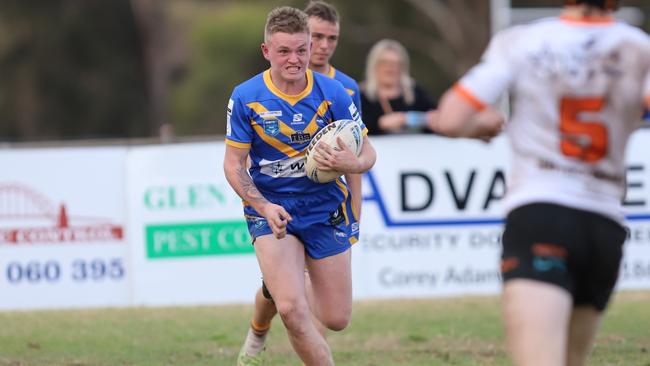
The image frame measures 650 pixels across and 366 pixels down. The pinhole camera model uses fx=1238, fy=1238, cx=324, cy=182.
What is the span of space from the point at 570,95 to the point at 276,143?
250cm

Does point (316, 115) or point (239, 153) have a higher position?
point (316, 115)

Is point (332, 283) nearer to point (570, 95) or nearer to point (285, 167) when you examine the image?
point (285, 167)

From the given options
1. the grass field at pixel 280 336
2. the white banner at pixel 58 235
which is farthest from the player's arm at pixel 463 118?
the white banner at pixel 58 235

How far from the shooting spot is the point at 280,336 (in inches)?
408

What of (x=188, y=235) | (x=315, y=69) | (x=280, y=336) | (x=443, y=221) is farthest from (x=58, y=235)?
(x=315, y=69)

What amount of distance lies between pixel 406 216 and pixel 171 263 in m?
2.45

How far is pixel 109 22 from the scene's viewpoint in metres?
45.7

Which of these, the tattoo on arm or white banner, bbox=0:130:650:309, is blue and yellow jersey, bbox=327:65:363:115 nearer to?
the tattoo on arm

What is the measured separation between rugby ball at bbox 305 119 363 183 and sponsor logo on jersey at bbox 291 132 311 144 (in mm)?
55

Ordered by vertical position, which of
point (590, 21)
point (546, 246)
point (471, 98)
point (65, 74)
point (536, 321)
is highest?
point (590, 21)

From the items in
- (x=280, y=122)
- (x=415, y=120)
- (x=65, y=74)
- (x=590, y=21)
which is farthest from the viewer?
(x=65, y=74)

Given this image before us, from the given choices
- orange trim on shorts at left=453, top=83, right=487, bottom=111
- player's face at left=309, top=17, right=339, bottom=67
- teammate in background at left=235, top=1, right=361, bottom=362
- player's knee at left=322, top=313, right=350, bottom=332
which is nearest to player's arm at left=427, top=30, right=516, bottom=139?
orange trim on shorts at left=453, top=83, right=487, bottom=111

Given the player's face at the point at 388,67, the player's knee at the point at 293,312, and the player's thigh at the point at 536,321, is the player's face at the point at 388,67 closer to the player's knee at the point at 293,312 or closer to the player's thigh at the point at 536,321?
the player's knee at the point at 293,312

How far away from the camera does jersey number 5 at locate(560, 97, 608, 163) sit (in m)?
5.00
